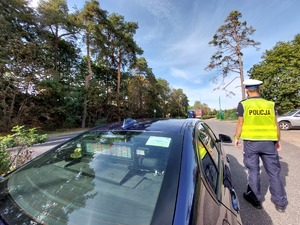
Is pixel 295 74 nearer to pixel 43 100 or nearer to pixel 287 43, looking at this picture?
pixel 287 43

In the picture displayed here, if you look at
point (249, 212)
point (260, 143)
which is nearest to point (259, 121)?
point (260, 143)

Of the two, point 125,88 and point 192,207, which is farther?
point 125,88

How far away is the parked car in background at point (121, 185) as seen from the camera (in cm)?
Result: 94

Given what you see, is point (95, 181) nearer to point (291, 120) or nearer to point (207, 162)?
point (207, 162)

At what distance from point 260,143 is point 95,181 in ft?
7.82

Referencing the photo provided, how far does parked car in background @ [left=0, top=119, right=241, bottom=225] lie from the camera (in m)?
0.94

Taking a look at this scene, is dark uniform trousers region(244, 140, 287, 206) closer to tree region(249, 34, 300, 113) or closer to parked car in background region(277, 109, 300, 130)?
parked car in background region(277, 109, 300, 130)

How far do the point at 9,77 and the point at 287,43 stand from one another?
28.8 meters

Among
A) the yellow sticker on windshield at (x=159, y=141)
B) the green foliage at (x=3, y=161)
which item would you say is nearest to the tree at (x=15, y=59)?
the green foliage at (x=3, y=161)

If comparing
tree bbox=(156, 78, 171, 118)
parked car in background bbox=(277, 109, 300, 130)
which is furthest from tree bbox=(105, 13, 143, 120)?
parked car in background bbox=(277, 109, 300, 130)

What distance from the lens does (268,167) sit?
2570 mm

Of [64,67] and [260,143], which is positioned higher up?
[64,67]

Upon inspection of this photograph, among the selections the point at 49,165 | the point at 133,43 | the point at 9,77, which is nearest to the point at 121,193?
the point at 49,165

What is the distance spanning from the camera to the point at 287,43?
2095 cm
